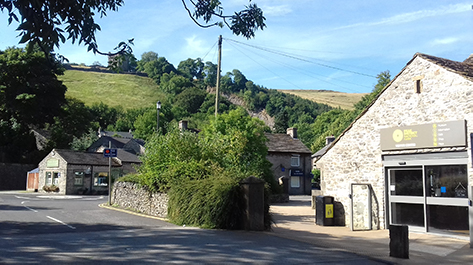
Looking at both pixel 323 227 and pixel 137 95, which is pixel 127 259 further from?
pixel 137 95

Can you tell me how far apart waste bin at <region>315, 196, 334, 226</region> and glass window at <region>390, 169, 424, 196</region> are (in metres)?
2.40

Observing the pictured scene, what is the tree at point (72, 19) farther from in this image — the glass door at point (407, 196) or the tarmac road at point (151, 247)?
the glass door at point (407, 196)

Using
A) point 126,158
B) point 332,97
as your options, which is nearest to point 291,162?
point 126,158

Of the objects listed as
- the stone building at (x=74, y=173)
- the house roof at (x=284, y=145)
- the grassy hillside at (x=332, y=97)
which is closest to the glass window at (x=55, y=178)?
the stone building at (x=74, y=173)

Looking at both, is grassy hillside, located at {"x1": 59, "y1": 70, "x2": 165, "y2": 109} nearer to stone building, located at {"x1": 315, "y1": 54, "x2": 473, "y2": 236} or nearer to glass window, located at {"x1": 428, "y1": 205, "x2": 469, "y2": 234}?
stone building, located at {"x1": 315, "y1": 54, "x2": 473, "y2": 236}

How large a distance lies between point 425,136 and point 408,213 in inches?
102

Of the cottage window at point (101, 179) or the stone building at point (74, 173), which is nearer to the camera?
the stone building at point (74, 173)

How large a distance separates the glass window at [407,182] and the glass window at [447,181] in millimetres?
377

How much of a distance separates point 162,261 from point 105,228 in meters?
5.55

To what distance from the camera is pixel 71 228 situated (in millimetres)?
12625

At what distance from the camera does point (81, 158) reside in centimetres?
4050

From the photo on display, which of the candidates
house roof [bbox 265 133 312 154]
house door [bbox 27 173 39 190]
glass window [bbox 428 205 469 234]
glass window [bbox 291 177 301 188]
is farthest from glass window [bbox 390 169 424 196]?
glass window [bbox 291 177 301 188]

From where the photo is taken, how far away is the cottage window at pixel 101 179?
40.7 meters

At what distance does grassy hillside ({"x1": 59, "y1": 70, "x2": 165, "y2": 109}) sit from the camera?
129 metres
